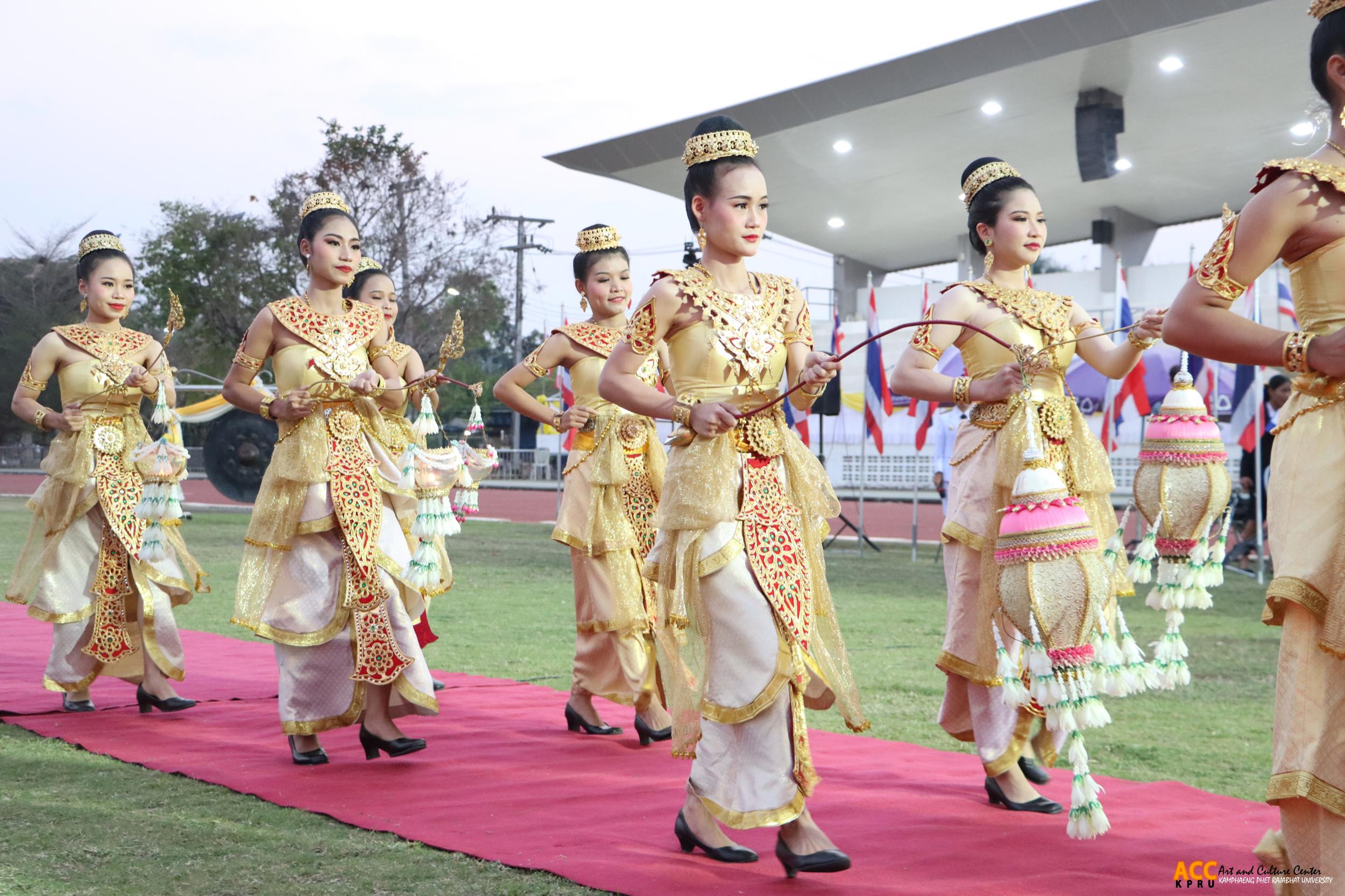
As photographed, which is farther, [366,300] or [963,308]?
[366,300]

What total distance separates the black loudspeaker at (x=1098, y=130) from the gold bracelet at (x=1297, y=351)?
16206 millimetres

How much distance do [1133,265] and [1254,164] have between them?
363 cm

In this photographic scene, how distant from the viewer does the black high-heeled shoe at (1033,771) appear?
443 centimetres

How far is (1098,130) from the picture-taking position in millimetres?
18047

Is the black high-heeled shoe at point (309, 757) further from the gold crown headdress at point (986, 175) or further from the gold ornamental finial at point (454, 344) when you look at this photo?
the gold crown headdress at point (986, 175)

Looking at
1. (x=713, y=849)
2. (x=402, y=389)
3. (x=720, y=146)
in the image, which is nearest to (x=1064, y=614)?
(x=713, y=849)

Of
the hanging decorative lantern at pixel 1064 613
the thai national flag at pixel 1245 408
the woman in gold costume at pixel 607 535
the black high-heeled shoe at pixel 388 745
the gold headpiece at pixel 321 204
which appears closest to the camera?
the hanging decorative lantern at pixel 1064 613

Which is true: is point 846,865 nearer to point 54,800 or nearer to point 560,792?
point 560,792

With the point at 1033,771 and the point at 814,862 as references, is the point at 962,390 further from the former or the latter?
the point at 814,862

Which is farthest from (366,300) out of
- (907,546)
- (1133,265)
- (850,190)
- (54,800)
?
(1133,265)

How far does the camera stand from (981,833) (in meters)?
3.83

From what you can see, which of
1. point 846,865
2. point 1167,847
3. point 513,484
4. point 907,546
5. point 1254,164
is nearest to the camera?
point 846,865

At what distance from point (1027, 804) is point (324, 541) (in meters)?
2.69

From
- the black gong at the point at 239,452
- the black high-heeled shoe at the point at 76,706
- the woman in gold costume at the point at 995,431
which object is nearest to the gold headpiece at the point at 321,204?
the woman in gold costume at the point at 995,431
